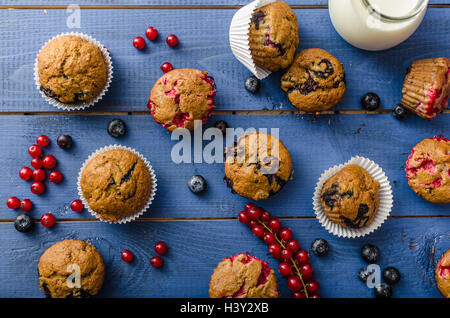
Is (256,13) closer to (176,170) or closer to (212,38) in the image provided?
(212,38)

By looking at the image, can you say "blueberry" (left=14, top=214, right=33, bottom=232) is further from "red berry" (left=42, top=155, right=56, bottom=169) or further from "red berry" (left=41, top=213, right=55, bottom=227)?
"red berry" (left=42, top=155, right=56, bottom=169)

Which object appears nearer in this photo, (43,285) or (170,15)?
(43,285)

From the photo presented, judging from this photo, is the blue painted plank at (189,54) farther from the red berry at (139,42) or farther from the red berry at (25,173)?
the red berry at (25,173)

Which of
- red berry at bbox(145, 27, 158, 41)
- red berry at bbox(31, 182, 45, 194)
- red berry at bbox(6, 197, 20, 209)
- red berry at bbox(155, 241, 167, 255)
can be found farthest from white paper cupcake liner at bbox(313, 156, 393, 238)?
red berry at bbox(6, 197, 20, 209)

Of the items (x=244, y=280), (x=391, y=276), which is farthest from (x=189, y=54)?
(x=391, y=276)
